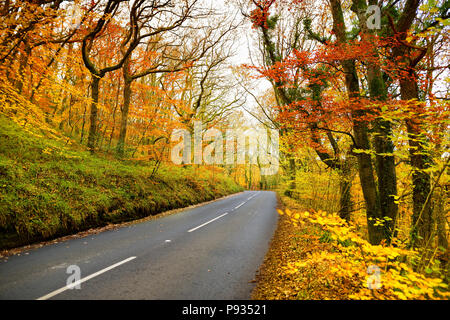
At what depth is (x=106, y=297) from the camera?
3.89m

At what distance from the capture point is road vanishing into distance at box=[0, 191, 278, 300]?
4070mm

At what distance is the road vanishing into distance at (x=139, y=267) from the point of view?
407cm

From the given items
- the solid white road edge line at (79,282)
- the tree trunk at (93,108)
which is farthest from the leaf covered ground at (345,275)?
the tree trunk at (93,108)

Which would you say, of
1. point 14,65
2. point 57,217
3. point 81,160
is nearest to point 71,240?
point 57,217

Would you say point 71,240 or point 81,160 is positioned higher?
point 81,160

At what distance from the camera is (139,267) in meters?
5.18

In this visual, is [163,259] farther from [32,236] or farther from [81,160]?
[81,160]

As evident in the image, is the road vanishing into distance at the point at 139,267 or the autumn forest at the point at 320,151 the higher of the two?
the autumn forest at the point at 320,151

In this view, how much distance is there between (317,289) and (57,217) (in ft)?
25.9
